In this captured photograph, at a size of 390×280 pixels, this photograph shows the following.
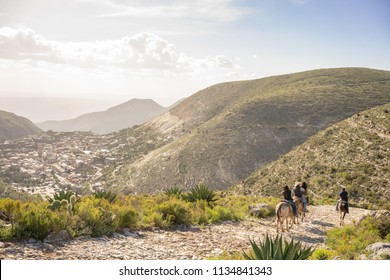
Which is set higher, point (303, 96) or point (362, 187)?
point (303, 96)

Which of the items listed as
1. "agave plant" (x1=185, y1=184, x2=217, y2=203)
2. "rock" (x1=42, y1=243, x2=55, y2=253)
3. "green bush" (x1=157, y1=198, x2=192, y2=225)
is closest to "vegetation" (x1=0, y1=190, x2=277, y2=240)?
"green bush" (x1=157, y1=198, x2=192, y2=225)

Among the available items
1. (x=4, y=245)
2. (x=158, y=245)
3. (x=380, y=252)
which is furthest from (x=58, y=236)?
(x=380, y=252)

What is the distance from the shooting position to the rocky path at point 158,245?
731 cm

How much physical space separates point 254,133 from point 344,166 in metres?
34.7

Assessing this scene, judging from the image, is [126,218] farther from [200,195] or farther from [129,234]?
[200,195]

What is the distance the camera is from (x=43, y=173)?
8338 centimetres

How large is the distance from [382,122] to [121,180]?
4904 cm

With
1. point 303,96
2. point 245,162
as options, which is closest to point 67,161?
point 245,162

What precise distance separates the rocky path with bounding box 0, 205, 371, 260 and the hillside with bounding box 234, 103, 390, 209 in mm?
18807

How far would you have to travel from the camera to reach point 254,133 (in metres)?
71.0

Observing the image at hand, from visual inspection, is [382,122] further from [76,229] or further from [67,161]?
[67,161]

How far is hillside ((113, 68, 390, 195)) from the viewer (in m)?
62.9

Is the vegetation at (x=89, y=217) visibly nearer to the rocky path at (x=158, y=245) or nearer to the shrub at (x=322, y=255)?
the rocky path at (x=158, y=245)

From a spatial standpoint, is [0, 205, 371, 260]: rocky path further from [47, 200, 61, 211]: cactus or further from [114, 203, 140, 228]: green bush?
[47, 200, 61, 211]: cactus
